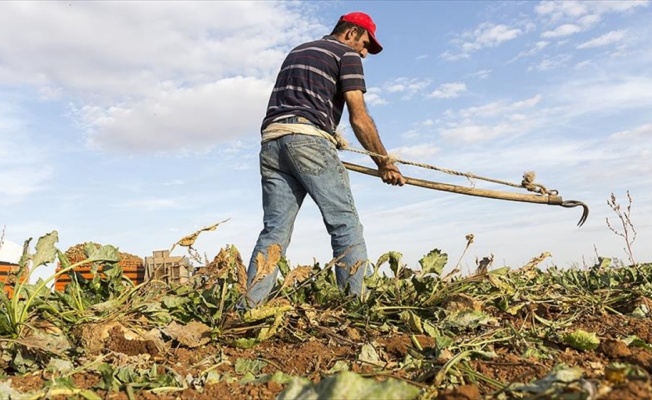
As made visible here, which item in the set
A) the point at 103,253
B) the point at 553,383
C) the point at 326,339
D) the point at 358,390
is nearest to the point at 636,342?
the point at 326,339

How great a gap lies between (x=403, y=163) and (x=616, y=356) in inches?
86.0

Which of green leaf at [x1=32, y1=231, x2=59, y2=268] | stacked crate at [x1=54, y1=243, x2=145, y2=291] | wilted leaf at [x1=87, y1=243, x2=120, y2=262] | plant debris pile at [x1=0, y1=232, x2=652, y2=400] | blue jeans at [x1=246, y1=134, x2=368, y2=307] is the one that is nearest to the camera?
plant debris pile at [x1=0, y1=232, x2=652, y2=400]

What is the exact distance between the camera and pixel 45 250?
10.5 feet

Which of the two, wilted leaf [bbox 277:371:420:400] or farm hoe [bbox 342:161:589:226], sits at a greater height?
farm hoe [bbox 342:161:589:226]

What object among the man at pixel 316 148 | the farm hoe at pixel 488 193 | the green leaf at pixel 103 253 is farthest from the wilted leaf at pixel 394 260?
the green leaf at pixel 103 253

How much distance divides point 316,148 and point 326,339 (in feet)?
4.32

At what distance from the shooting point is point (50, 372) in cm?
262

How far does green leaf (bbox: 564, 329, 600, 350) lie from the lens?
270 cm

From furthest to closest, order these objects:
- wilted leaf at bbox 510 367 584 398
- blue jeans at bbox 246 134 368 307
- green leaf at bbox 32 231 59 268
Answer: blue jeans at bbox 246 134 368 307
green leaf at bbox 32 231 59 268
wilted leaf at bbox 510 367 584 398

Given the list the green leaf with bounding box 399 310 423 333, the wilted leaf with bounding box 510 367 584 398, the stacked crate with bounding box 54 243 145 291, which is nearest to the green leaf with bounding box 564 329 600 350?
the green leaf with bounding box 399 310 423 333

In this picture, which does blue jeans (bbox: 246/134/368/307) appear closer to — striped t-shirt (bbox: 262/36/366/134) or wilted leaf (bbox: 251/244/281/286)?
striped t-shirt (bbox: 262/36/366/134)

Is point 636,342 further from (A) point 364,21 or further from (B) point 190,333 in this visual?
(A) point 364,21

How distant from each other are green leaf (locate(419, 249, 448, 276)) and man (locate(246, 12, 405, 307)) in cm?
39

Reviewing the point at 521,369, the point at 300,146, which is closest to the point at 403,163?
the point at 300,146
